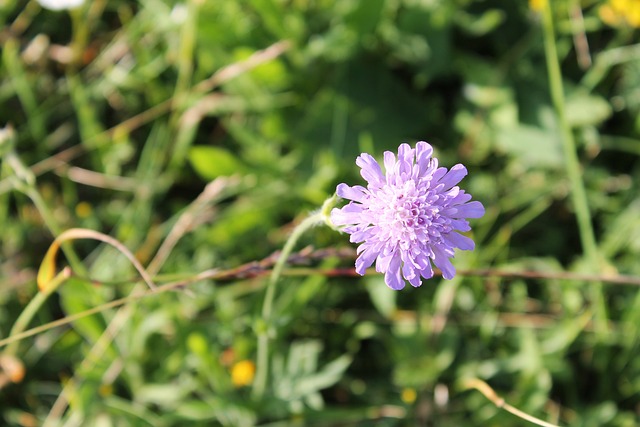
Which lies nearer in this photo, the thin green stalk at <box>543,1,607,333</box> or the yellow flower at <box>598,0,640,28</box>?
the thin green stalk at <box>543,1,607,333</box>

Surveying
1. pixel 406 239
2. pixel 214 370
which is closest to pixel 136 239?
pixel 214 370

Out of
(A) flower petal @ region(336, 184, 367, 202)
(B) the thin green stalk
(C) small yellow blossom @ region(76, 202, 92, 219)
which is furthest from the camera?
(C) small yellow blossom @ region(76, 202, 92, 219)

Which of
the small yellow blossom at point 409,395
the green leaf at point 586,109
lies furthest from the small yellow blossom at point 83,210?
the green leaf at point 586,109

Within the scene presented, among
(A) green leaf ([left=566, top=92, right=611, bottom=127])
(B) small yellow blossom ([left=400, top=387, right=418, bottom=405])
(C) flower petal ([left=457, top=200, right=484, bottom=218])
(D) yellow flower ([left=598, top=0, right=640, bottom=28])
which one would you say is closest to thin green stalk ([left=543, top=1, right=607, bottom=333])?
(A) green leaf ([left=566, top=92, right=611, bottom=127])

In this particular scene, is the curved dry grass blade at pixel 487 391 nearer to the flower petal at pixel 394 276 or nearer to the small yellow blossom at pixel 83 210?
the flower petal at pixel 394 276

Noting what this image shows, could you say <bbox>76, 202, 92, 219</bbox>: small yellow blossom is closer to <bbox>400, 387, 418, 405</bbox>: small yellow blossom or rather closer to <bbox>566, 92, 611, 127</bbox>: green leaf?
<bbox>400, 387, 418, 405</bbox>: small yellow blossom

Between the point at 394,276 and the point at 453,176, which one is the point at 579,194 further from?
the point at 394,276

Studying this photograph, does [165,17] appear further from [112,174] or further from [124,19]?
[112,174]

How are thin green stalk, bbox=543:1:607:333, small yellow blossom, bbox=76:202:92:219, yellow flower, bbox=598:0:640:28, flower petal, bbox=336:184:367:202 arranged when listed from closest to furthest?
flower petal, bbox=336:184:367:202 → thin green stalk, bbox=543:1:607:333 → yellow flower, bbox=598:0:640:28 → small yellow blossom, bbox=76:202:92:219

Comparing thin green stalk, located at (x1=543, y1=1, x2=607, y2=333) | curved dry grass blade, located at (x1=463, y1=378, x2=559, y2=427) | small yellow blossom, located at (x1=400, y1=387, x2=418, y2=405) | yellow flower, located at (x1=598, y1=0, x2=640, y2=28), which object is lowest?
small yellow blossom, located at (x1=400, y1=387, x2=418, y2=405)
